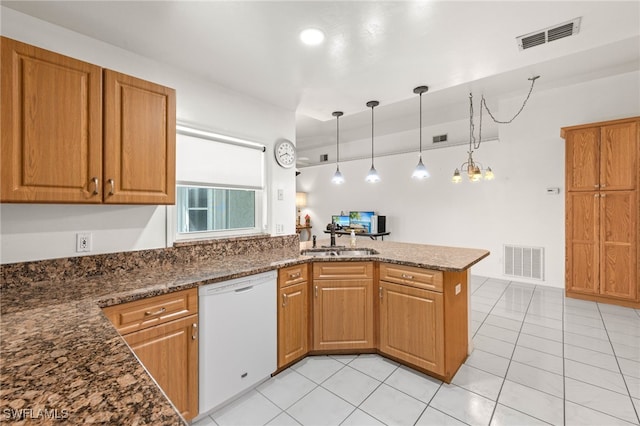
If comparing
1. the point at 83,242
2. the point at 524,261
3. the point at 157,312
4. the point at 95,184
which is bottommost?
the point at 524,261

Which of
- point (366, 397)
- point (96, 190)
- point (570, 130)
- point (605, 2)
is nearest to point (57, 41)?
point (96, 190)

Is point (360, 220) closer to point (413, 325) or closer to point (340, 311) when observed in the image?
point (340, 311)

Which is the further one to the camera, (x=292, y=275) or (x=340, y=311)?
(x=340, y=311)

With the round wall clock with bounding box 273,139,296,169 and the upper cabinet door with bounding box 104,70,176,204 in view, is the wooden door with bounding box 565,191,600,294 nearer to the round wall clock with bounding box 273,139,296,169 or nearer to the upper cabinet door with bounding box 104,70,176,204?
the round wall clock with bounding box 273,139,296,169

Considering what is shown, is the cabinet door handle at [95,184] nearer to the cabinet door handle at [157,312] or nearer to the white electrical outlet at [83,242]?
the white electrical outlet at [83,242]

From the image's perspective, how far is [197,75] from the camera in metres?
2.47

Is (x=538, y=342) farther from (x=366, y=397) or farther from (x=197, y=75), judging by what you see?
(x=197, y=75)

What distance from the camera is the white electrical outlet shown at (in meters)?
1.86

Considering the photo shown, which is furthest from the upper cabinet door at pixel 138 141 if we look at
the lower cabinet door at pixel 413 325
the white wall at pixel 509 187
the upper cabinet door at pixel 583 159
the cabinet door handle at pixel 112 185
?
the upper cabinet door at pixel 583 159

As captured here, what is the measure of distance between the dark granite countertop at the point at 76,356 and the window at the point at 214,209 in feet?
2.55

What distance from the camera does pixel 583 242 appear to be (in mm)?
3809

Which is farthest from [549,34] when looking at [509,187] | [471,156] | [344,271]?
[509,187]

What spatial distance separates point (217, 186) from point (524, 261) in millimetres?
4844

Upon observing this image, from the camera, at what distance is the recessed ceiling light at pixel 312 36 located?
6.20 feet
